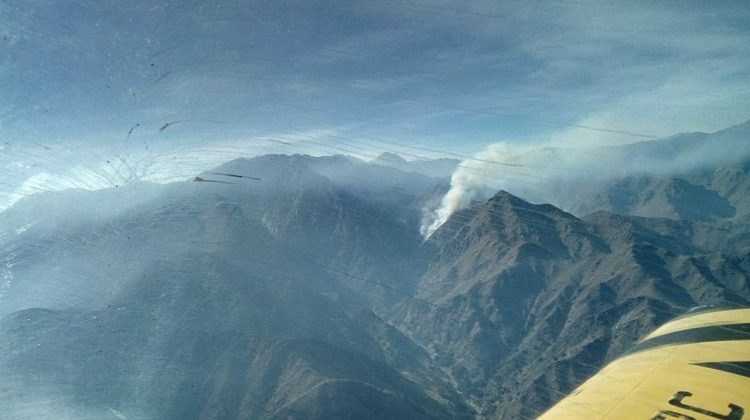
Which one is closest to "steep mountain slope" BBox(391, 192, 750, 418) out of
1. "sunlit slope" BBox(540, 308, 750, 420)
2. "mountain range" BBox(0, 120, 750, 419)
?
"mountain range" BBox(0, 120, 750, 419)

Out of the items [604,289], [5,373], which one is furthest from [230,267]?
[604,289]

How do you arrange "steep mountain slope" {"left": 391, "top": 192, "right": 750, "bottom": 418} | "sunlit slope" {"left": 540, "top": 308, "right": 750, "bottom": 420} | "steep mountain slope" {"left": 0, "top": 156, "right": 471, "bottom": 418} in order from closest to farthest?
"sunlit slope" {"left": 540, "top": 308, "right": 750, "bottom": 420} → "steep mountain slope" {"left": 0, "top": 156, "right": 471, "bottom": 418} → "steep mountain slope" {"left": 391, "top": 192, "right": 750, "bottom": 418}

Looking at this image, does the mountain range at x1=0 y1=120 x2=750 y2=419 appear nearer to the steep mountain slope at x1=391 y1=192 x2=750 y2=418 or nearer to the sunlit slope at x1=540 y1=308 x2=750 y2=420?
the steep mountain slope at x1=391 y1=192 x2=750 y2=418

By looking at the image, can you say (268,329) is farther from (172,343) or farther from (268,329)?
(172,343)

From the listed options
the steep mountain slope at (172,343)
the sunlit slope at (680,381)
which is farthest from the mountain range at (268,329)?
the sunlit slope at (680,381)

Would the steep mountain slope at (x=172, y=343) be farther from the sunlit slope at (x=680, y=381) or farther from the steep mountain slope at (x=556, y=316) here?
the sunlit slope at (x=680, y=381)

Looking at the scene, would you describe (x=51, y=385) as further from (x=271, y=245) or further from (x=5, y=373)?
(x=271, y=245)

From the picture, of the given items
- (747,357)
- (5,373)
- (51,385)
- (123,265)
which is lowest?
(51,385)

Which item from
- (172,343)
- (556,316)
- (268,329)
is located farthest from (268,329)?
(556,316)
